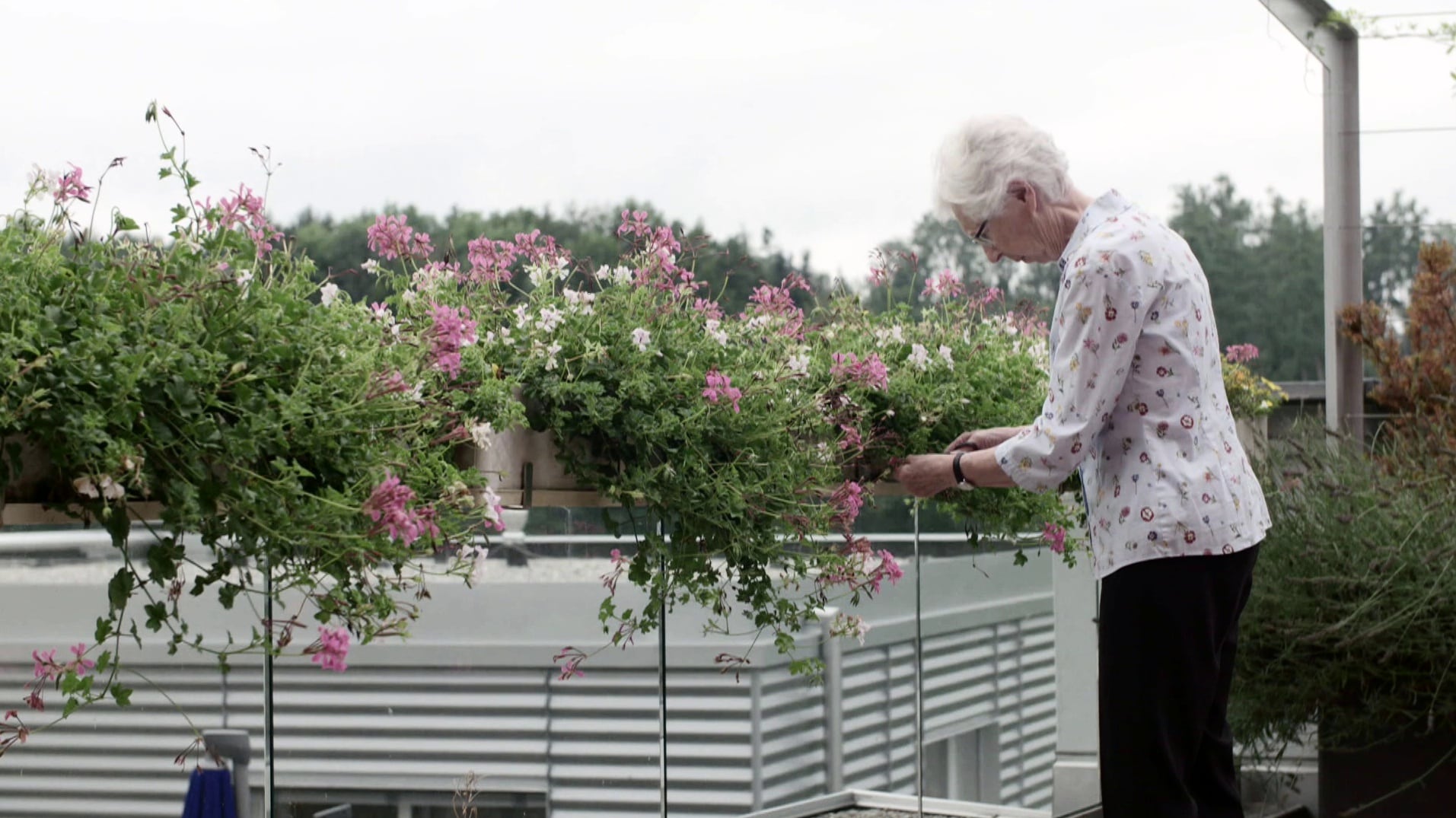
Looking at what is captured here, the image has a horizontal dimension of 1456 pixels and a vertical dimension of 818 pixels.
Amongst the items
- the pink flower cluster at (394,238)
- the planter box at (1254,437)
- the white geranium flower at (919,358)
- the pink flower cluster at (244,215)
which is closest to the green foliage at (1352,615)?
the planter box at (1254,437)

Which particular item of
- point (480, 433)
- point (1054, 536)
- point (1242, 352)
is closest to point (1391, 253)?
point (1242, 352)

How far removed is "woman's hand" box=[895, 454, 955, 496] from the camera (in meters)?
2.05

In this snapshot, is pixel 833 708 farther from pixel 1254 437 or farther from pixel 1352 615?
pixel 1254 437

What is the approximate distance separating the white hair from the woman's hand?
39 centimetres

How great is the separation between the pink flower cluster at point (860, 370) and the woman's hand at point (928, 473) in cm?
17

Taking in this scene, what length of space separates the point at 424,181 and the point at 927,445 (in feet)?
53.7

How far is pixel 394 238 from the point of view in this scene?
189 centimetres

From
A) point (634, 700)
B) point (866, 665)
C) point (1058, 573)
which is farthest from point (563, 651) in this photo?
point (1058, 573)

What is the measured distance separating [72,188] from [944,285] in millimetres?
1750

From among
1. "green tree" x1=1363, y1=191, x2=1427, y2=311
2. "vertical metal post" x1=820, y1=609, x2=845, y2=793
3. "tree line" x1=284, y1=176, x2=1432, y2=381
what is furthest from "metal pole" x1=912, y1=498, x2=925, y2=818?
"green tree" x1=1363, y1=191, x2=1427, y2=311

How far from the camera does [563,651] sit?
2357 mm

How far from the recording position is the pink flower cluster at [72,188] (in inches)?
54.8

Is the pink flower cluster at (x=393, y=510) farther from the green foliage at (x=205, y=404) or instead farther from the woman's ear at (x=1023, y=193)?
the woman's ear at (x=1023, y=193)

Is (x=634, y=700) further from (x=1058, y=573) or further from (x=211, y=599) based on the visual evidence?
(x=1058, y=573)
